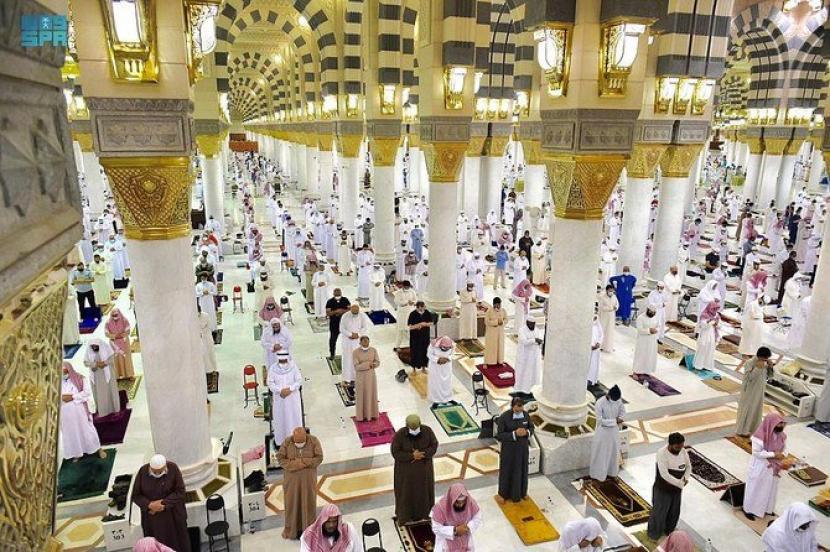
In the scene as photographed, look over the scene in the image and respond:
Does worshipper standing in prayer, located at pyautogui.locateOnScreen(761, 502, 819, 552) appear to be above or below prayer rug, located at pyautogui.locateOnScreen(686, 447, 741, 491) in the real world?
above

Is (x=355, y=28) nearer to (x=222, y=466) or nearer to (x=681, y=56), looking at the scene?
(x=681, y=56)

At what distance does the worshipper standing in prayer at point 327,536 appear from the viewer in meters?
3.77

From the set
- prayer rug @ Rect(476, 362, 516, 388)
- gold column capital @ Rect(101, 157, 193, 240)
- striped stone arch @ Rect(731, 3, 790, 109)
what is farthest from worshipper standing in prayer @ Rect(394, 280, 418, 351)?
striped stone arch @ Rect(731, 3, 790, 109)

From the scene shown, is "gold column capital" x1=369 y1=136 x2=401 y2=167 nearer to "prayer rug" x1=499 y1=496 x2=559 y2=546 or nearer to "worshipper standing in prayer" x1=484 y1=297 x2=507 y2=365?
"worshipper standing in prayer" x1=484 y1=297 x2=507 y2=365

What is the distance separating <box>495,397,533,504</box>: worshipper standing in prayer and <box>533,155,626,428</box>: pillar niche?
79cm

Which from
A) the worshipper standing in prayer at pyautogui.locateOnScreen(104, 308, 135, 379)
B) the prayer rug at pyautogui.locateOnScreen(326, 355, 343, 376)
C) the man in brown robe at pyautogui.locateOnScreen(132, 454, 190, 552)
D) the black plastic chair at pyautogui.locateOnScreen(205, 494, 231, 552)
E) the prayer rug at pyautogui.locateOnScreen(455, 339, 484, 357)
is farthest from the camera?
the prayer rug at pyautogui.locateOnScreen(455, 339, 484, 357)

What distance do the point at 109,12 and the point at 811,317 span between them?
825cm

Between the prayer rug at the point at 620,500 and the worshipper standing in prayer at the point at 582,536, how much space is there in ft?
4.20

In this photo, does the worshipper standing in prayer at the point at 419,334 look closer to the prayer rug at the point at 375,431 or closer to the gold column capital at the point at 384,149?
the prayer rug at the point at 375,431

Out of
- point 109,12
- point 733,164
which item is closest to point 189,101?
point 109,12

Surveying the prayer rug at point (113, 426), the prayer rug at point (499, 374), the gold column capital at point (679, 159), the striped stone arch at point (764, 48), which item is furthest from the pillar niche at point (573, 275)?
the striped stone arch at point (764, 48)

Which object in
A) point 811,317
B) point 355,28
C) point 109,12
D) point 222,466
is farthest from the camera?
point 355,28

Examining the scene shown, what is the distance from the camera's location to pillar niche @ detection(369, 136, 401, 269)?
11.5 metres

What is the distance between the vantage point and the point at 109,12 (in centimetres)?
361
